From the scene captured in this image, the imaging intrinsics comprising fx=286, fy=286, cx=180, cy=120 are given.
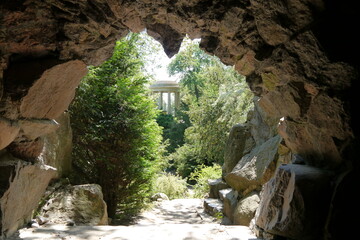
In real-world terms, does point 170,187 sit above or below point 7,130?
below

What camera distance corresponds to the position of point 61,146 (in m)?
5.87

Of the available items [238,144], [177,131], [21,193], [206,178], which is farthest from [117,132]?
[177,131]

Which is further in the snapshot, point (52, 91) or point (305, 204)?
point (52, 91)

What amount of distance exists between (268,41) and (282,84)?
428mm

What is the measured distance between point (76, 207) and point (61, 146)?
4.72ft

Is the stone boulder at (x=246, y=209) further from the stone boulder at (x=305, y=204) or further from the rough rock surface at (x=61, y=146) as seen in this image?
the rough rock surface at (x=61, y=146)

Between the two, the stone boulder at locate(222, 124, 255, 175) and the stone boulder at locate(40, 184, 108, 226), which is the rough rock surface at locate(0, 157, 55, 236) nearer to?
the stone boulder at locate(40, 184, 108, 226)

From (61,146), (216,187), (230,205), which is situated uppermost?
(61,146)

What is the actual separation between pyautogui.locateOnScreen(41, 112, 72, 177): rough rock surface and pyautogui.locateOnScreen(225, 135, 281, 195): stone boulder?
3539 mm

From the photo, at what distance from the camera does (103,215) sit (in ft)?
17.1

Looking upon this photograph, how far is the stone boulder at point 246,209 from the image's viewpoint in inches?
209

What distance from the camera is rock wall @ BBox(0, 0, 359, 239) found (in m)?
1.98

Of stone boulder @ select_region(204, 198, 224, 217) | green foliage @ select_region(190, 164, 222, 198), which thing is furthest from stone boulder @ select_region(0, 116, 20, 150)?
green foliage @ select_region(190, 164, 222, 198)

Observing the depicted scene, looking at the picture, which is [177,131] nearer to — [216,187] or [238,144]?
[216,187]
